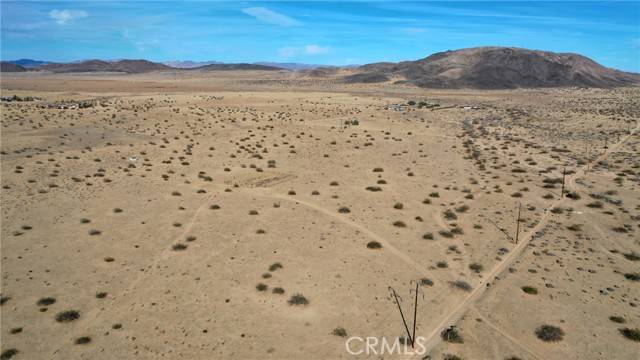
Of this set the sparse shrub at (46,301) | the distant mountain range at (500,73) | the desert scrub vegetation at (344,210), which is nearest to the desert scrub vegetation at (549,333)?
the desert scrub vegetation at (344,210)

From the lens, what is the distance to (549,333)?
647 inches

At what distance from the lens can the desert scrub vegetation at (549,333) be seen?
1627 centimetres

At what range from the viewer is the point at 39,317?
17016 mm

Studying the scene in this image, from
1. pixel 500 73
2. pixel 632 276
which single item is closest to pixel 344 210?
pixel 632 276

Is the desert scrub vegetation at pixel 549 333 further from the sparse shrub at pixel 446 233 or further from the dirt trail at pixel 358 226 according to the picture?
the sparse shrub at pixel 446 233

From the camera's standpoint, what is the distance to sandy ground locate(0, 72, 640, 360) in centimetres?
1638

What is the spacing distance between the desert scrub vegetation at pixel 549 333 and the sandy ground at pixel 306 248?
0.15 meters

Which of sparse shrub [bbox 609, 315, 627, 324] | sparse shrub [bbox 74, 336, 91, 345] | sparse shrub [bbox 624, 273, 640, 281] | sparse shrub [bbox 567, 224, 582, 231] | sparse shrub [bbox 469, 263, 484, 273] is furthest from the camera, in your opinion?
sparse shrub [bbox 567, 224, 582, 231]

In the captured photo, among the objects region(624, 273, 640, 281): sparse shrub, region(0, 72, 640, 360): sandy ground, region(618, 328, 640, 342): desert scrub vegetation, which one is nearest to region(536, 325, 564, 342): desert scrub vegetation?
region(0, 72, 640, 360): sandy ground

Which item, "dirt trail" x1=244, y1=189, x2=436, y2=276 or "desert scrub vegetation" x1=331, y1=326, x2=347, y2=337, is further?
"dirt trail" x1=244, y1=189, x2=436, y2=276

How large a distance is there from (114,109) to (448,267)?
64.4 meters

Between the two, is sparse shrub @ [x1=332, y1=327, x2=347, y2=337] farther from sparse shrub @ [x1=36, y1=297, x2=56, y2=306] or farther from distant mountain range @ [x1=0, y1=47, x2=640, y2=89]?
distant mountain range @ [x1=0, y1=47, x2=640, y2=89]

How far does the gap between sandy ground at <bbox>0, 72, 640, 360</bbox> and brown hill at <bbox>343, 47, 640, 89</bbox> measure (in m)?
114

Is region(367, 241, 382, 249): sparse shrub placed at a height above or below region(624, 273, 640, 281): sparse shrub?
above
